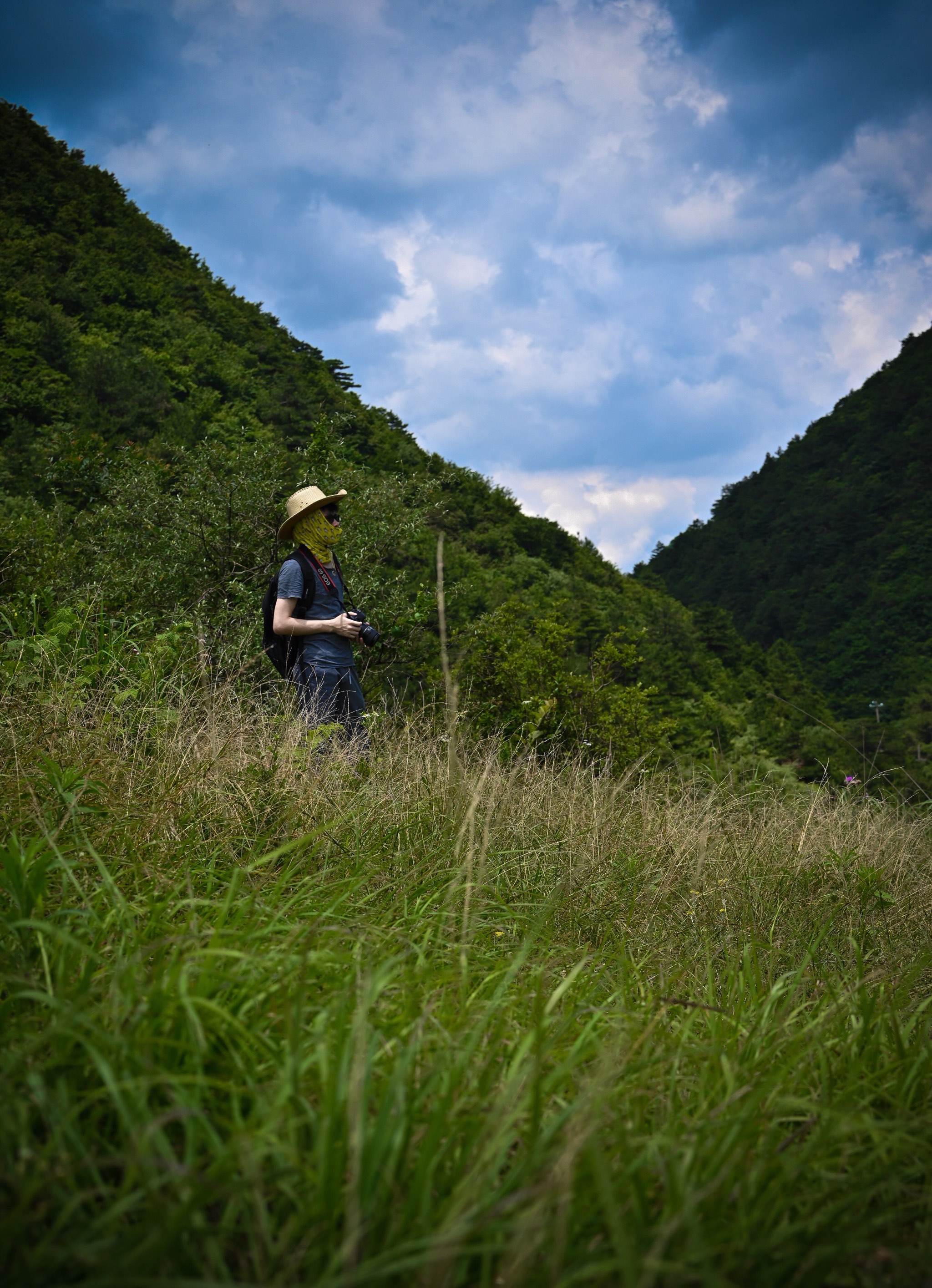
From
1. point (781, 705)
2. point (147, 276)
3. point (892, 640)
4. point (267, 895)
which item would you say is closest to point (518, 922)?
Answer: point (267, 895)

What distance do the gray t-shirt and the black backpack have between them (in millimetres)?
15

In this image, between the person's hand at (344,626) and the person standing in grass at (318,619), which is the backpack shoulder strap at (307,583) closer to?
the person standing in grass at (318,619)

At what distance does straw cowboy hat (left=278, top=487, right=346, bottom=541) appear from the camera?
13.9 ft

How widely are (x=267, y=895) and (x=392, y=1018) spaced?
2.62 feet

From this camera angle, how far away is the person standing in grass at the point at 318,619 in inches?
157

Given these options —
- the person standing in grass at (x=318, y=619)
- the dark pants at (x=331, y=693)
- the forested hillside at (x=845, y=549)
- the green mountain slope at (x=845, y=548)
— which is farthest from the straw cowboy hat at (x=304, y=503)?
the green mountain slope at (x=845, y=548)

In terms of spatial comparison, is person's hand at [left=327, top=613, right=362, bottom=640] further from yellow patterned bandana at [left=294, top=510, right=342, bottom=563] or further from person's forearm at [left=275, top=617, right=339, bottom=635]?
yellow patterned bandana at [left=294, top=510, right=342, bottom=563]

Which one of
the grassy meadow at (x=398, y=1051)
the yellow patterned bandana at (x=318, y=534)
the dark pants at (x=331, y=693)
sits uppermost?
the yellow patterned bandana at (x=318, y=534)

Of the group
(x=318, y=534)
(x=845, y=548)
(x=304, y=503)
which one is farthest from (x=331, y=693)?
(x=845, y=548)

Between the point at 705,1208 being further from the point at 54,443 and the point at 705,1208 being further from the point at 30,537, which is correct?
the point at 54,443

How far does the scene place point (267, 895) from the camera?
6.84 ft

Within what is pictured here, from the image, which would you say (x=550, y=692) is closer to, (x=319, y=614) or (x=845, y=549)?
(x=319, y=614)

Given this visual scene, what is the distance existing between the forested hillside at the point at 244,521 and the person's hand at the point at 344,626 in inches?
21.1

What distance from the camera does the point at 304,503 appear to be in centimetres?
425
